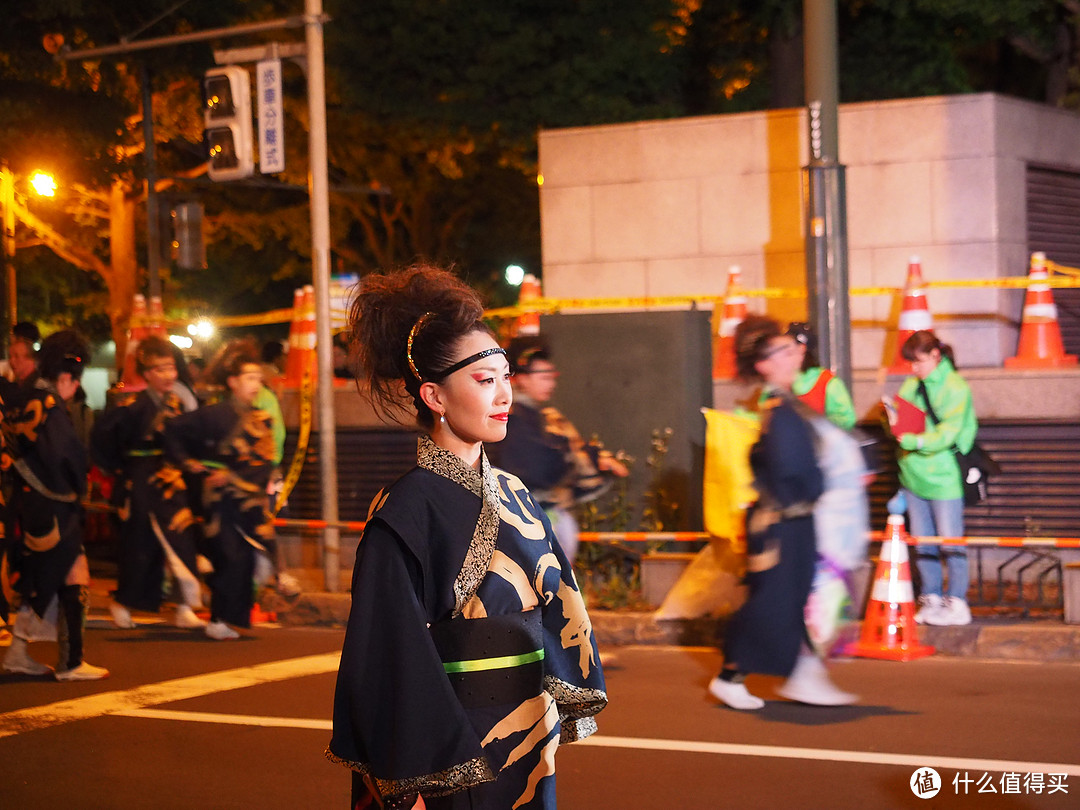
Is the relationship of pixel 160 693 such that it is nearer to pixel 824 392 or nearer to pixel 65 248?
pixel 824 392

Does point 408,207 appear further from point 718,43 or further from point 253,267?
Answer: point 718,43

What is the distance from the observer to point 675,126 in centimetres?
1351

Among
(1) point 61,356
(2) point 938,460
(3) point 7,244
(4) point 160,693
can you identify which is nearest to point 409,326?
(4) point 160,693

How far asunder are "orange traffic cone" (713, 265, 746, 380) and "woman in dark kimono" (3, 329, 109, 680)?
18.1 feet

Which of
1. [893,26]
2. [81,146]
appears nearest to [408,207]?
[81,146]

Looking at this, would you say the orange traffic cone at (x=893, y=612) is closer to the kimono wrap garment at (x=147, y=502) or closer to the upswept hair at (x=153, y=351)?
the kimono wrap garment at (x=147, y=502)

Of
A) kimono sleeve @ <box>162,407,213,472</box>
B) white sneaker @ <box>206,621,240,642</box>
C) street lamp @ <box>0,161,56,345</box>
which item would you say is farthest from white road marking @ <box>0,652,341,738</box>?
street lamp @ <box>0,161,56,345</box>

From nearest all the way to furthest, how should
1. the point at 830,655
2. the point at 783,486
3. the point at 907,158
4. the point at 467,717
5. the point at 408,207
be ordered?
the point at 467,717 → the point at 783,486 → the point at 830,655 → the point at 907,158 → the point at 408,207

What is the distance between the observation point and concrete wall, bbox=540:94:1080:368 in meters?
12.3

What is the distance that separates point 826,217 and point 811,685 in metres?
3.97

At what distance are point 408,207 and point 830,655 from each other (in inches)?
980

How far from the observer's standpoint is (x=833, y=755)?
6090 millimetres

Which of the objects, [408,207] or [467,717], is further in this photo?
[408,207]

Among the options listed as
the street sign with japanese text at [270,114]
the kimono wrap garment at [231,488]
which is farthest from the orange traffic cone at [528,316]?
the street sign with japanese text at [270,114]
